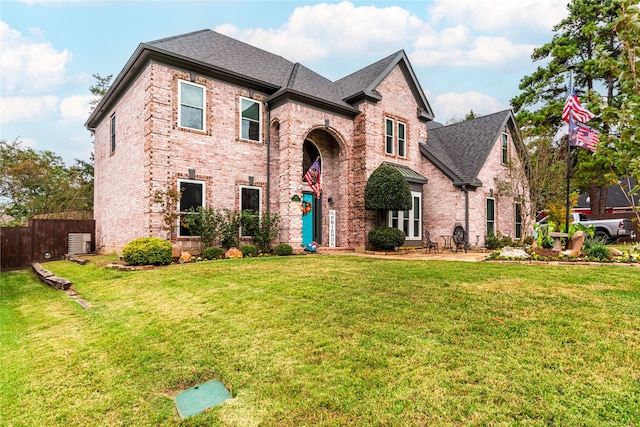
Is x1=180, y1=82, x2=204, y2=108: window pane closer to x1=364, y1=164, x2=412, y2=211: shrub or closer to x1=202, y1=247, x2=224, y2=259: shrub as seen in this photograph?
x1=202, y1=247, x2=224, y2=259: shrub

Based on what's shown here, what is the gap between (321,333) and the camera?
4004 mm

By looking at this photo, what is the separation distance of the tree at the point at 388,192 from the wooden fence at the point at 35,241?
14.0m

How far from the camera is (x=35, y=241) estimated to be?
44.9 ft

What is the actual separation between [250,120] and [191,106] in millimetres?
2305

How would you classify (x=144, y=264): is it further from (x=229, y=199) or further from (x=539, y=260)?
(x=539, y=260)

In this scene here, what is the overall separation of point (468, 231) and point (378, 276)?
9767 millimetres

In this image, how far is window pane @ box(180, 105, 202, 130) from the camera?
11.1 meters

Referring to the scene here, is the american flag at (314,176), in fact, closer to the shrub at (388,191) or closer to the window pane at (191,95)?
the shrub at (388,191)

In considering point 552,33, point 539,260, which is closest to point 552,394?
point 539,260

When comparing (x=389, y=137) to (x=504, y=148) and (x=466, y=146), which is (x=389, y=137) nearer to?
(x=466, y=146)

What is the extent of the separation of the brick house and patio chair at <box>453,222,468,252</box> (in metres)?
0.50

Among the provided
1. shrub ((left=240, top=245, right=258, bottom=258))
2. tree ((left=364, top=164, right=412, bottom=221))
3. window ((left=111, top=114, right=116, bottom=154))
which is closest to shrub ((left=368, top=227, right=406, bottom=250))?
tree ((left=364, top=164, right=412, bottom=221))

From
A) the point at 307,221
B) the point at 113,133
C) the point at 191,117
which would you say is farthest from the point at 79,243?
the point at 307,221

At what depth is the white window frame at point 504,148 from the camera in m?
17.4
